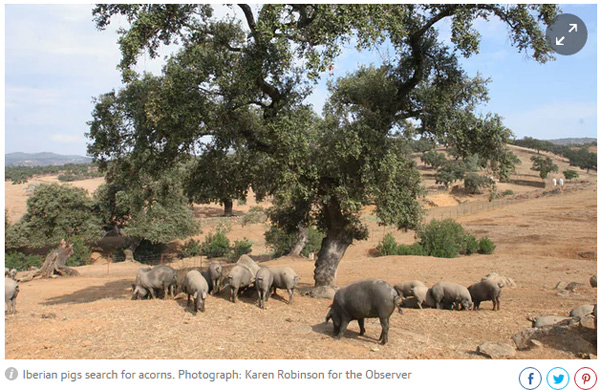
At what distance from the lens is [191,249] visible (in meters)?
34.6

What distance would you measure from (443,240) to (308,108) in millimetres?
17911

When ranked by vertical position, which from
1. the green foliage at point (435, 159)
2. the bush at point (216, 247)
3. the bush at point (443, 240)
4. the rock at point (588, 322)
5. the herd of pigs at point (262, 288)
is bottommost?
the bush at point (216, 247)

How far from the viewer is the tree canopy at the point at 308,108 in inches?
448

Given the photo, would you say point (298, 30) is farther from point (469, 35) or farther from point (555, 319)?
point (555, 319)

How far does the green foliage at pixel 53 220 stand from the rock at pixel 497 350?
32.6 m

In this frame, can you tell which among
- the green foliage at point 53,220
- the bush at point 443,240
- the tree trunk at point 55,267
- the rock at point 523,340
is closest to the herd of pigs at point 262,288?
the rock at point 523,340

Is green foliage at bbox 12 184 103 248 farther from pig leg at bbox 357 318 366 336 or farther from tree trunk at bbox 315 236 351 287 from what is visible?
pig leg at bbox 357 318 366 336

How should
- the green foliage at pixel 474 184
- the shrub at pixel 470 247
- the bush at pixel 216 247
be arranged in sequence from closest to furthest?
the shrub at pixel 470 247
the bush at pixel 216 247
the green foliage at pixel 474 184

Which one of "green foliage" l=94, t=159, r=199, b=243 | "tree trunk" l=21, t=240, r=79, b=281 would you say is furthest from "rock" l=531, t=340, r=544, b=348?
"green foliage" l=94, t=159, r=199, b=243

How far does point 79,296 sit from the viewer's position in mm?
18000

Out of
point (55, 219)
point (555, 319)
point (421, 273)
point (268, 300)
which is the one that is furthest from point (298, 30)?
point (55, 219)

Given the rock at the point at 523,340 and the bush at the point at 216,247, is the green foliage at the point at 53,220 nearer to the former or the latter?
the bush at the point at 216,247

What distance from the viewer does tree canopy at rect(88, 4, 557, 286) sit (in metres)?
11.4

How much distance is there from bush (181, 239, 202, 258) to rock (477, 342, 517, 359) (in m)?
27.9
